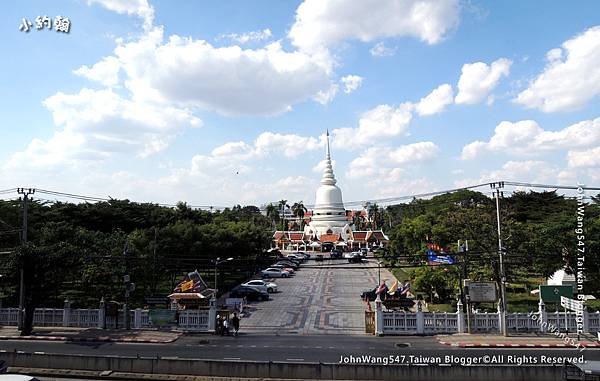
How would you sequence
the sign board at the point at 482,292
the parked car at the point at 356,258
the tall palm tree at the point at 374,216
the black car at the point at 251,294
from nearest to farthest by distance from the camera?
the sign board at the point at 482,292
the black car at the point at 251,294
the parked car at the point at 356,258
the tall palm tree at the point at 374,216

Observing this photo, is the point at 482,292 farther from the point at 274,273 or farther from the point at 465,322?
the point at 274,273

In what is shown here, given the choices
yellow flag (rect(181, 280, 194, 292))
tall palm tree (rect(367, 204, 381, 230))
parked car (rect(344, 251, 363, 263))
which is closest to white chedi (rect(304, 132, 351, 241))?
Answer: tall palm tree (rect(367, 204, 381, 230))

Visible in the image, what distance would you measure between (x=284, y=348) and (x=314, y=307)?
13407 millimetres

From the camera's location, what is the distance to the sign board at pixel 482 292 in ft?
89.6

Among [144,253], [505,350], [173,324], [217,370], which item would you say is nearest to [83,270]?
[144,253]

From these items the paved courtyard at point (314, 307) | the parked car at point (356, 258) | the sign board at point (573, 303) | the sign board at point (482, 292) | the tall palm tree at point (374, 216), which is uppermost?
the tall palm tree at point (374, 216)

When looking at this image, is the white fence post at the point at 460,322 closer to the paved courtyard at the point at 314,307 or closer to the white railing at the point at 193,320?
the paved courtyard at the point at 314,307

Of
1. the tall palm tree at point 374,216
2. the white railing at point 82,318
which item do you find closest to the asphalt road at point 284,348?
the white railing at point 82,318

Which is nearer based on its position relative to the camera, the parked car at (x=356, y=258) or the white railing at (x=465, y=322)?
the white railing at (x=465, y=322)

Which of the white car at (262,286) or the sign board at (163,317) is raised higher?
the white car at (262,286)

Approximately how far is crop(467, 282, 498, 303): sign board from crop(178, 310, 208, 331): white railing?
15735 millimetres

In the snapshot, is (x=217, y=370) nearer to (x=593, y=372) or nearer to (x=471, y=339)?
(x=593, y=372)

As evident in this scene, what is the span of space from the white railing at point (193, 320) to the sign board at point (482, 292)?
15.7 m

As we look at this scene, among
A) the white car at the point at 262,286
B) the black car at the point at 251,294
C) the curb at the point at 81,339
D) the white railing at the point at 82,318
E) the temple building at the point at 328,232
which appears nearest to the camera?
the curb at the point at 81,339
